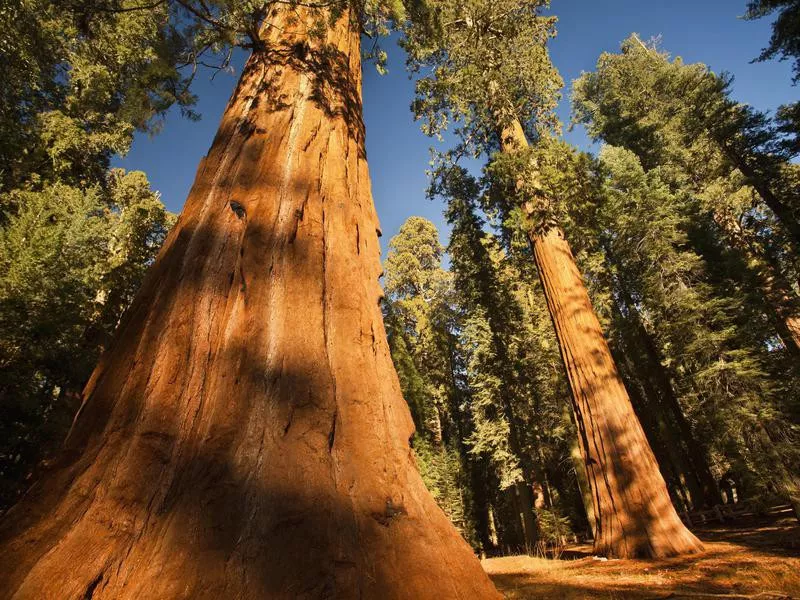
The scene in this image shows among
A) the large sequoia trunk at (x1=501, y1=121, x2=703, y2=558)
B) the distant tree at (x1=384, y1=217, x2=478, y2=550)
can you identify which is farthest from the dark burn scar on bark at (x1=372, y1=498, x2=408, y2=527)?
the distant tree at (x1=384, y1=217, x2=478, y2=550)

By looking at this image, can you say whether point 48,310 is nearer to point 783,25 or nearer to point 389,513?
point 389,513

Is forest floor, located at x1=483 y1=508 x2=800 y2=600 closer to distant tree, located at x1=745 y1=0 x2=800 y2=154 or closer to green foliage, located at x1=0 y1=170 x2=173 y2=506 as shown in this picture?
green foliage, located at x1=0 y1=170 x2=173 y2=506

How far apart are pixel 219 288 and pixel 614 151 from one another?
19.1 metres

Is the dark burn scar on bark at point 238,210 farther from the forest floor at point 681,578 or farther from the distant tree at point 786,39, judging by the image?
the distant tree at point 786,39

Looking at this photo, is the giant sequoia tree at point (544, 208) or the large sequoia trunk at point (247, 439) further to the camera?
the giant sequoia tree at point (544, 208)

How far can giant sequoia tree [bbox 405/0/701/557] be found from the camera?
4.95 m

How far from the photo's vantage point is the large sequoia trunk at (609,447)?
475 centimetres

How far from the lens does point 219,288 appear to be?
6.10 feet

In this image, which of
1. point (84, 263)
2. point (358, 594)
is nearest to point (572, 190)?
point (358, 594)

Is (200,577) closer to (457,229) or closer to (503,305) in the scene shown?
(503,305)

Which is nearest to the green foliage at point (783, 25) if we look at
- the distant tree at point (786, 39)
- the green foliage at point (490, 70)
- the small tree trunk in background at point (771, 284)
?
the distant tree at point (786, 39)

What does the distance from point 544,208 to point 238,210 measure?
20.3 feet

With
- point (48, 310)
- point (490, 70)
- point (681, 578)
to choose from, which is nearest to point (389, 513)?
point (681, 578)

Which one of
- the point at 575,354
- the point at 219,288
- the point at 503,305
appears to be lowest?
the point at 219,288
